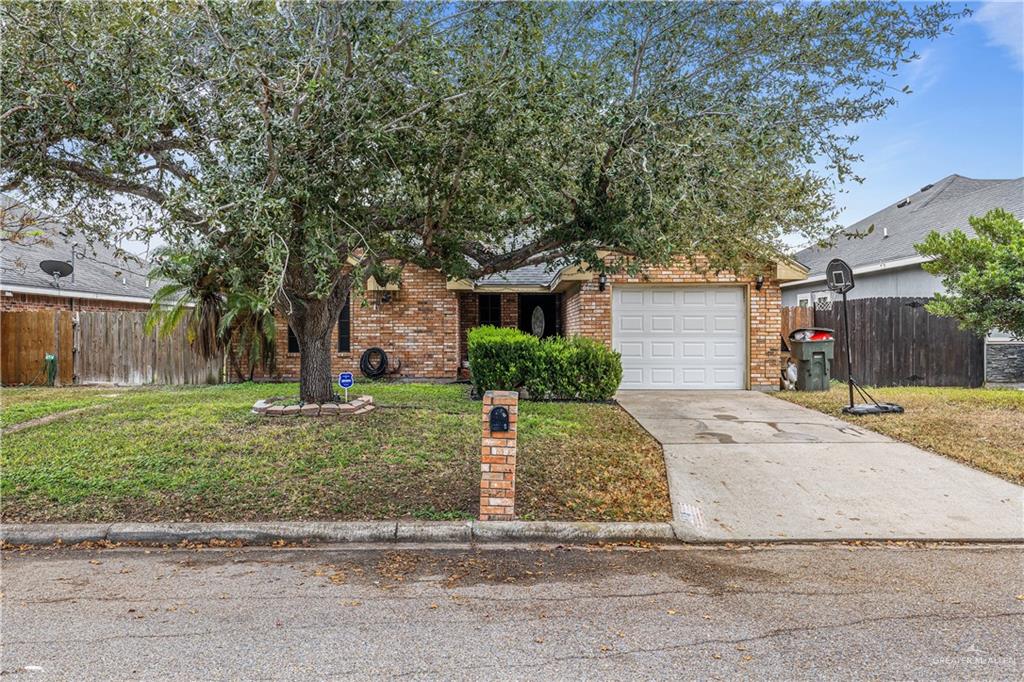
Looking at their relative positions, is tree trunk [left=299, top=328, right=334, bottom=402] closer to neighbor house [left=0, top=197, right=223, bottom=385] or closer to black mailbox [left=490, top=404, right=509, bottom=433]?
black mailbox [left=490, top=404, right=509, bottom=433]

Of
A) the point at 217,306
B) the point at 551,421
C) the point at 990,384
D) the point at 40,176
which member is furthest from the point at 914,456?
the point at 217,306

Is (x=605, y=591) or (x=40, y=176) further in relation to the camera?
(x=40, y=176)

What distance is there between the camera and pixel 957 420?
871cm

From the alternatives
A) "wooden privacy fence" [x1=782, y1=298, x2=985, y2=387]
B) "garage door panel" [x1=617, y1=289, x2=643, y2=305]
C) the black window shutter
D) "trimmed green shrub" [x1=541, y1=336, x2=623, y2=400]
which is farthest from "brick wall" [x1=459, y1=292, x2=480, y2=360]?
"wooden privacy fence" [x1=782, y1=298, x2=985, y2=387]

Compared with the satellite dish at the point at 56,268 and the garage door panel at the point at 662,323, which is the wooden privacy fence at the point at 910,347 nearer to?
the garage door panel at the point at 662,323

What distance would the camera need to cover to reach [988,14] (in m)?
6.65

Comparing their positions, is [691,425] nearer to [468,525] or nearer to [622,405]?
[622,405]

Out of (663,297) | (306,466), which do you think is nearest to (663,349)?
(663,297)

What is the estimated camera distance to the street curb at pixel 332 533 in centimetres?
470

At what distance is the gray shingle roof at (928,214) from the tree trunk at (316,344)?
12.7 m

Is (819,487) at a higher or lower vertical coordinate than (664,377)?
lower

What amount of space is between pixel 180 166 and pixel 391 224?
2.00 m

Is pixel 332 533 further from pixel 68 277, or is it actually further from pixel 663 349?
pixel 68 277

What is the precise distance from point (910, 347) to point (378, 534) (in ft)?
39.8
